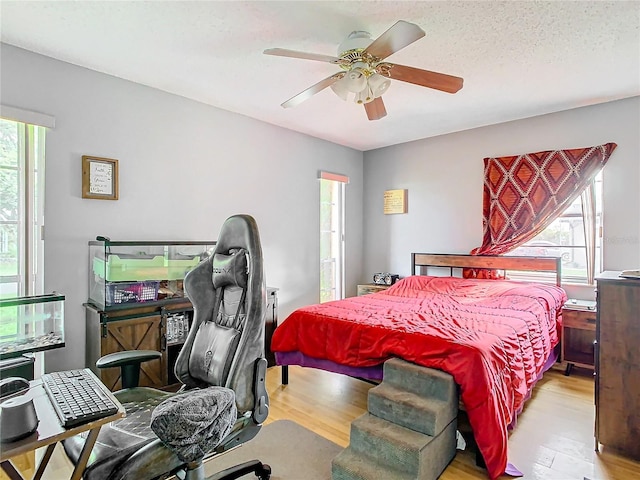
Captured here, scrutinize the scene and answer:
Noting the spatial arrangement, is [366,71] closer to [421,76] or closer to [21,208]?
[421,76]

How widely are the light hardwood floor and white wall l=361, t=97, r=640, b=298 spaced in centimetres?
128

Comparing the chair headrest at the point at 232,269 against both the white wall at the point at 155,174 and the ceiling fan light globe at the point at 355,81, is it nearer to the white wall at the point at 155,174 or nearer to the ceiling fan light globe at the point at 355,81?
the ceiling fan light globe at the point at 355,81

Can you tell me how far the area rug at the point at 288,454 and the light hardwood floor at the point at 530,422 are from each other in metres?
0.11

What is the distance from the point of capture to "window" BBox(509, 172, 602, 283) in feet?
11.9

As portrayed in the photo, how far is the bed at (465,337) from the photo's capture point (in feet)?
6.58

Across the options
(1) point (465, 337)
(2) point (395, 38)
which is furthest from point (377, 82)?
(1) point (465, 337)

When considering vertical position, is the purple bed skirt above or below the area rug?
above

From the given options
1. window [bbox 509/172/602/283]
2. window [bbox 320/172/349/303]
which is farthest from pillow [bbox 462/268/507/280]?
window [bbox 320/172/349/303]

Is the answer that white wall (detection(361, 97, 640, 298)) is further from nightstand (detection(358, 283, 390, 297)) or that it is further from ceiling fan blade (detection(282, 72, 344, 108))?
ceiling fan blade (detection(282, 72, 344, 108))

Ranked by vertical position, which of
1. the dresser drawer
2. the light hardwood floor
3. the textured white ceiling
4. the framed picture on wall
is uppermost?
the textured white ceiling

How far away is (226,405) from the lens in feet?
4.39

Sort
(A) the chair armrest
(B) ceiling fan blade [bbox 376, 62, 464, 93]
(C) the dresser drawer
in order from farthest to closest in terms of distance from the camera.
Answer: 1. (C) the dresser drawer
2. (B) ceiling fan blade [bbox 376, 62, 464, 93]
3. (A) the chair armrest

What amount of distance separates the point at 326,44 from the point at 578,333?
3.59 m

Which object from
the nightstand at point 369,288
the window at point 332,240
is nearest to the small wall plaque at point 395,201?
the window at point 332,240
